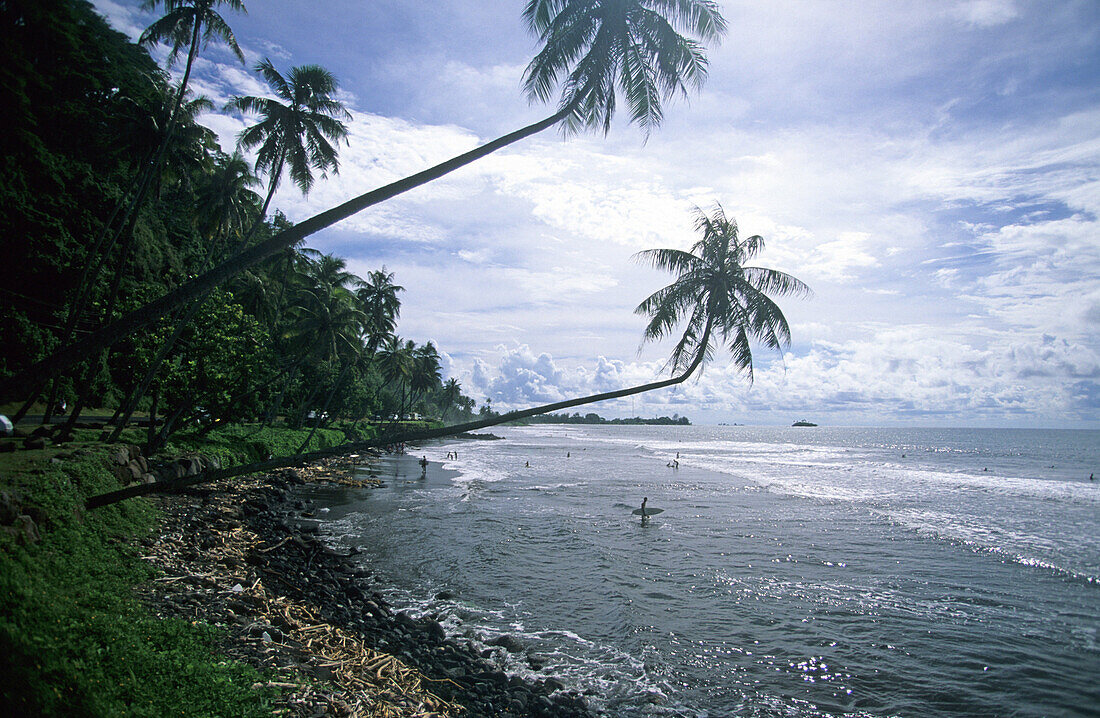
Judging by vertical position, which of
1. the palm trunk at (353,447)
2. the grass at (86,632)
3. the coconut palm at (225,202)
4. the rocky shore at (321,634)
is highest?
the coconut palm at (225,202)

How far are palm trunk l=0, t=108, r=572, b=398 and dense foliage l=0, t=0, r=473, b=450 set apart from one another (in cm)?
986

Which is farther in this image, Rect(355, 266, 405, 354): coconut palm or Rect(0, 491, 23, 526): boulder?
Rect(355, 266, 405, 354): coconut palm

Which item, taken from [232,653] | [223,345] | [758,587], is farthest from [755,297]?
[223,345]

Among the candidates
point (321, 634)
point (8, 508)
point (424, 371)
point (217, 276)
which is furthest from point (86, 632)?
point (424, 371)

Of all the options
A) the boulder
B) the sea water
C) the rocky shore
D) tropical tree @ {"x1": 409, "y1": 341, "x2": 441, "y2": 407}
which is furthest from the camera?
tropical tree @ {"x1": 409, "y1": 341, "x2": 441, "y2": 407}

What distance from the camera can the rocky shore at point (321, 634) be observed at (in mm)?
6086

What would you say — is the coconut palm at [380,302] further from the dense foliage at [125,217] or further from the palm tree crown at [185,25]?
the palm tree crown at [185,25]

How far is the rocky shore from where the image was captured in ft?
20.0

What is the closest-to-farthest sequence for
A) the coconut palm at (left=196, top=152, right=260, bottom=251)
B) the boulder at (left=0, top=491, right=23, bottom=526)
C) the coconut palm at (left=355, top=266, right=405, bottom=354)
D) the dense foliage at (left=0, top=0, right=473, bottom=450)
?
the boulder at (left=0, top=491, right=23, bottom=526)
the dense foliage at (left=0, top=0, right=473, bottom=450)
the coconut palm at (left=196, top=152, right=260, bottom=251)
the coconut palm at (left=355, top=266, right=405, bottom=354)

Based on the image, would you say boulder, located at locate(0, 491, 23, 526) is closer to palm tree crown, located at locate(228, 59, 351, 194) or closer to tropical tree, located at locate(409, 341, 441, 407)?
palm tree crown, located at locate(228, 59, 351, 194)

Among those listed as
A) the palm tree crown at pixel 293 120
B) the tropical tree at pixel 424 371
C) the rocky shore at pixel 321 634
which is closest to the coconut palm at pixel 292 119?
the palm tree crown at pixel 293 120

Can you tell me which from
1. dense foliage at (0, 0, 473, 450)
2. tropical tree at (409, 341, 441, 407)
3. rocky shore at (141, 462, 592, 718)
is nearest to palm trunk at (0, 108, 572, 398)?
rocky shore at (141, 462, 592, 718)

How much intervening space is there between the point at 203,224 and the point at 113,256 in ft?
17.3

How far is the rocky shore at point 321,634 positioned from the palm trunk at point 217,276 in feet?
12.0
